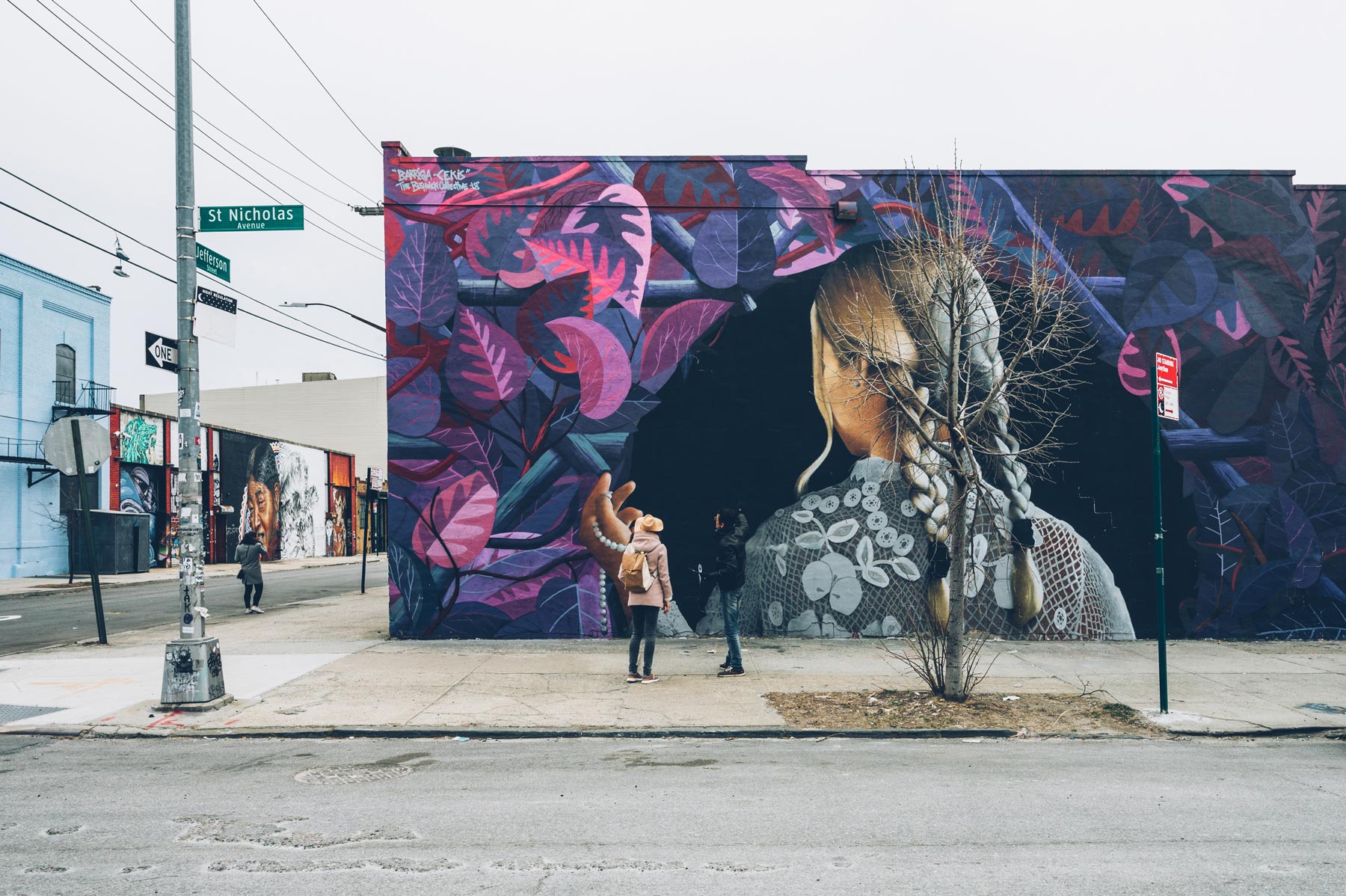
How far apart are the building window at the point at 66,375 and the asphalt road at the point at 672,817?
1129 inches

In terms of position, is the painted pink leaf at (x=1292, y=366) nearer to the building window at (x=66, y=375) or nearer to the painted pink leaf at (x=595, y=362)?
the painted pink leaf at (x=595, y=362)

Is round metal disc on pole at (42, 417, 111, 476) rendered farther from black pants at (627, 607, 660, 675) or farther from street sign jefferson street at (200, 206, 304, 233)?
black pants at (627, 607, 660, 675)

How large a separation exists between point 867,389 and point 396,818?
808cm

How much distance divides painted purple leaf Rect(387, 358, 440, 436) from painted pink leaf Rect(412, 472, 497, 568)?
Result: 36.4 inches

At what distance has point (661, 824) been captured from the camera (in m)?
5.30

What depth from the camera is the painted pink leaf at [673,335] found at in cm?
1226

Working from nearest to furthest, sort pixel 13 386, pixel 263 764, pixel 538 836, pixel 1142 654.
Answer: pixel 538 836 < pixel 263 764 < pixel 1142 654 < pixel 13 386

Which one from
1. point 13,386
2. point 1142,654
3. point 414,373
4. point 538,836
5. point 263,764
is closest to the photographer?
point 538,836

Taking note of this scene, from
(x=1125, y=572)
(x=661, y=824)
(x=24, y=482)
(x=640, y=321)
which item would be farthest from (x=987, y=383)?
(x=24, y=482)

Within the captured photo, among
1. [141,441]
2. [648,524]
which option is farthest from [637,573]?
[141,441]

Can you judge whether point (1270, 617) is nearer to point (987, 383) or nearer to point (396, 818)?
point (987, 383)

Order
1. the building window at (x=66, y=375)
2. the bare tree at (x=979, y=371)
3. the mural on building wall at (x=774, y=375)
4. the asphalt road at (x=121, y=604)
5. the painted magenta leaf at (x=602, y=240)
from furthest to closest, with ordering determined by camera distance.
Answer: the building window at (x=66, y=375) → the asphalt road at (x=121, y=604) → the painted magenta leaf at (x=602, y=240) → the mural on building wall at (x=774, y=375) → the bare tree at (x=979, y=371)

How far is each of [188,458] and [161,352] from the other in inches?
43.1

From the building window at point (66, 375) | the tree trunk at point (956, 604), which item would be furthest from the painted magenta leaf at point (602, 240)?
the building window at point (66, 375)
